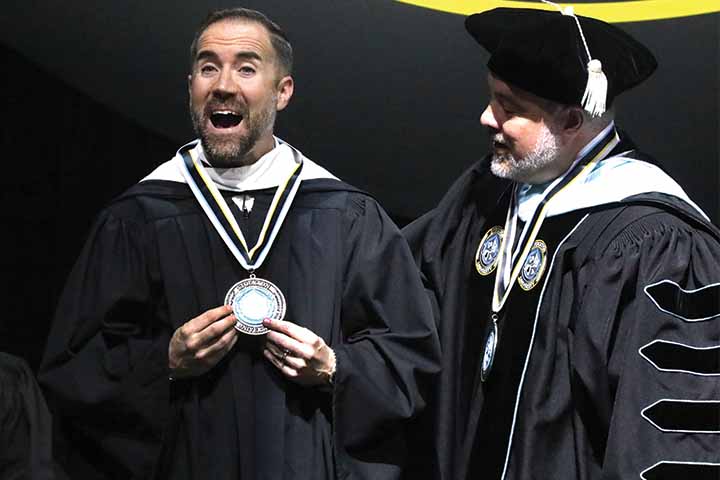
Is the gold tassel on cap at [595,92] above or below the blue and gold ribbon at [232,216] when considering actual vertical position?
above

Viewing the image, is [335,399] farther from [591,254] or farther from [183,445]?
[591,254]

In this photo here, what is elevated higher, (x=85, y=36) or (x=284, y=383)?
(x=85, y=36)

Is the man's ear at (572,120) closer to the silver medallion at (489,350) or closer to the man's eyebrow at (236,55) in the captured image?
the silver medallion at (489,350)

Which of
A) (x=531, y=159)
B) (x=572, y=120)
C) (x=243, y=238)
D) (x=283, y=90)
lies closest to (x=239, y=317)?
(x=243, y=238)

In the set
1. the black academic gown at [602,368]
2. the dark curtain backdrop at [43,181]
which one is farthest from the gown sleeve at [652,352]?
the dark curtain backdrop at [43,181]

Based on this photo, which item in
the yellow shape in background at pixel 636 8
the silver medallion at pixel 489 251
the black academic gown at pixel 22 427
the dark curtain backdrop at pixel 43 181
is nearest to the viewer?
the silver medallion at pixel 489 251

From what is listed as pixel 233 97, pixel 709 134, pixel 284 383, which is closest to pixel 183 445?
pixel 284 383

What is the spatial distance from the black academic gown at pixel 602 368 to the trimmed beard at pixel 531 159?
19 cm

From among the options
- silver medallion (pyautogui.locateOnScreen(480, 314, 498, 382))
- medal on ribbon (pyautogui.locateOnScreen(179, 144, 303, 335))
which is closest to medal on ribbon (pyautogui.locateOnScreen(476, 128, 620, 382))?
silver medallion (pyautogui.locateOnScreen(480, 314, 498, 382))

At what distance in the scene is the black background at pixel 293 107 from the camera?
20.0ft

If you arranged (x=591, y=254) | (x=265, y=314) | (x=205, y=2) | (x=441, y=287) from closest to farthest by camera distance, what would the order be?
(x=265, y=314) < (x=591, y=254) < (x=441, y=287) < (x=205, y=2)

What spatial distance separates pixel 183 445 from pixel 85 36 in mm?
2300

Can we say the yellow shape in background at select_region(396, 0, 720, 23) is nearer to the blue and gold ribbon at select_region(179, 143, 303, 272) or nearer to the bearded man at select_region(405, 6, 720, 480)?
the bearded man at select_region(405, 6, 720, 480)

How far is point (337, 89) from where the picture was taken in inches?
259
